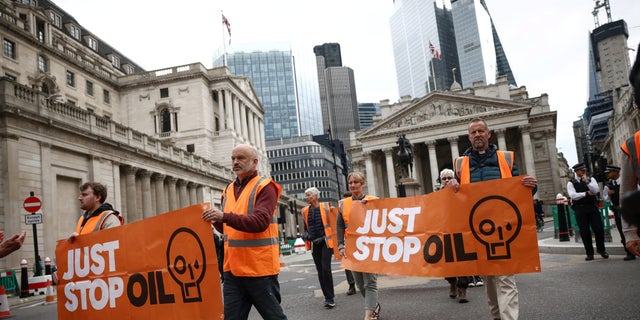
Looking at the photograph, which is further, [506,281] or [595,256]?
[595,256]

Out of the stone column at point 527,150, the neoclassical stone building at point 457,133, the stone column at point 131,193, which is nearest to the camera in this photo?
the stone column at point 131,193

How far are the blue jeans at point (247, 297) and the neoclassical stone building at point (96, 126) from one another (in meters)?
17.6

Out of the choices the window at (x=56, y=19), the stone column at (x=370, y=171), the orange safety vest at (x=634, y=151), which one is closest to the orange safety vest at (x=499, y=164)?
the orange safety vest at (x=634, y=151)

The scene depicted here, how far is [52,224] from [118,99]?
115 ft

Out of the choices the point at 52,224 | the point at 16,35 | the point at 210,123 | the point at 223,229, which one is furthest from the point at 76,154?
the point at 210,123

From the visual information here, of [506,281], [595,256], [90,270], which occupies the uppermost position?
[90,270]

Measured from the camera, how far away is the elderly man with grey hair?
27.3 ft

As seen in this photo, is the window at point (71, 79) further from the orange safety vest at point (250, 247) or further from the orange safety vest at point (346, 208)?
the orange safety vest at point (250, 247)

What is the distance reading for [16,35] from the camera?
35156mm

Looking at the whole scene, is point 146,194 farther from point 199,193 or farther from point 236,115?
point 236,115

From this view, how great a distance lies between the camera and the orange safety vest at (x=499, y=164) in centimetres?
552

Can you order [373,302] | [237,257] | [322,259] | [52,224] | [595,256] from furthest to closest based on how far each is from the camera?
[52,224]
[595,256]
[322,259]
[373,302]
[237,257]

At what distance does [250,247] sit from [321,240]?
17.3 ft

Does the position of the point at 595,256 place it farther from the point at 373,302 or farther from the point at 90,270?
the point at 90,270
